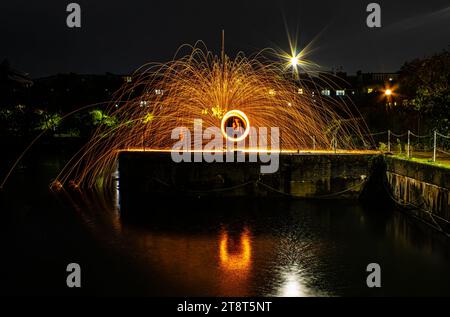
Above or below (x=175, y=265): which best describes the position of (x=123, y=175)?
above

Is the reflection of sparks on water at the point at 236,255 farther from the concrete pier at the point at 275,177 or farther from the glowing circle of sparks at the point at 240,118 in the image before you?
the glowing circle of sparks at the point at 240,118

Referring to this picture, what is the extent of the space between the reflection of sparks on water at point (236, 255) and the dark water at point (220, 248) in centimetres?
2

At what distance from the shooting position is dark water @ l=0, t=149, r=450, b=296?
11.3 m

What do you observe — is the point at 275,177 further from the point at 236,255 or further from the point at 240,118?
the point at 236,255

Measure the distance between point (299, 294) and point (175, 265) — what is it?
3.27 meters

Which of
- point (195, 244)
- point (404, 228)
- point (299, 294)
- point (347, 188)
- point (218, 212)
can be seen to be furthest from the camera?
point (347, 188)

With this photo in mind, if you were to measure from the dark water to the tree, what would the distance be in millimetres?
6565

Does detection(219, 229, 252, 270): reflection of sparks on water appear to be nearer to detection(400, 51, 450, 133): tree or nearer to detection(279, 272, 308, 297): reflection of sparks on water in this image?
detection(279, 272, 308, 297): reflection of sparks on water

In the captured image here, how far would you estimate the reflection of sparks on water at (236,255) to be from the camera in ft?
41.6

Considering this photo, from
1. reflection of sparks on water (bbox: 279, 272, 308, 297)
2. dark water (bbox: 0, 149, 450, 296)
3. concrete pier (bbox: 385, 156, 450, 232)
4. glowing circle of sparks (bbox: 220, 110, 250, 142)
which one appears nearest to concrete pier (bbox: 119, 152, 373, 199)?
dark water (bbox: 0, 149, 450, 296)

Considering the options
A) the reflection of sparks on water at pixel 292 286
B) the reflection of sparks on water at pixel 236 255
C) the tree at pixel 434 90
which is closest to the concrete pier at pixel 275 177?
the tree at pixel 434 90
